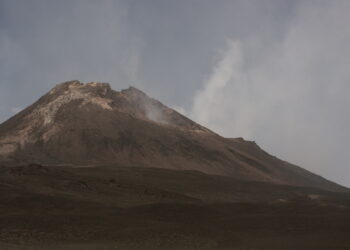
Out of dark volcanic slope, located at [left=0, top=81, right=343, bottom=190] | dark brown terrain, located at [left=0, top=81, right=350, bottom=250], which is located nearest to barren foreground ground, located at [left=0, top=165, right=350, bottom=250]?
dark brown terrain, located at [left=0, top=81, right=350, bottom=250]

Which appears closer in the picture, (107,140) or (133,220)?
(133,220)

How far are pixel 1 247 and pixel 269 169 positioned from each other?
72.6 metres

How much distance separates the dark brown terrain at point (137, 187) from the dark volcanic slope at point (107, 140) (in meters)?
0.19

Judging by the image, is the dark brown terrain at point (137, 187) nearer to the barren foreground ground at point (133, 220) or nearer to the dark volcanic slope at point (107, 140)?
the barren foreground ground at point (133, 220)

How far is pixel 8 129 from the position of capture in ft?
276

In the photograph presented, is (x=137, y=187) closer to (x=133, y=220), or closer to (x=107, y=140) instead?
(x=133, y=220)

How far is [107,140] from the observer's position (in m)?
77.6

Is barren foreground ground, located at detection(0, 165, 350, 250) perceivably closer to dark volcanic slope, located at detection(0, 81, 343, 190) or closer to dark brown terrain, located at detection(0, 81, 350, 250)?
dark brown terrain, located at detection(0, 81, 350, 250)

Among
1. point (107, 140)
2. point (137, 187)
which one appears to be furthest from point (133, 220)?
point (107, 140)

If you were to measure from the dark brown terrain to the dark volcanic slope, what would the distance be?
7.5 inches

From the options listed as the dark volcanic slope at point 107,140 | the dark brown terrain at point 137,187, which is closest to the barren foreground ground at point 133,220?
the dark brown terrain at point 137,187

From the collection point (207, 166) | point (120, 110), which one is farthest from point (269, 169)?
point (120, 110)

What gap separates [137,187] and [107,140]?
31.6 metres

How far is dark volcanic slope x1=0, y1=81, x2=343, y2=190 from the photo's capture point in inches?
2901
